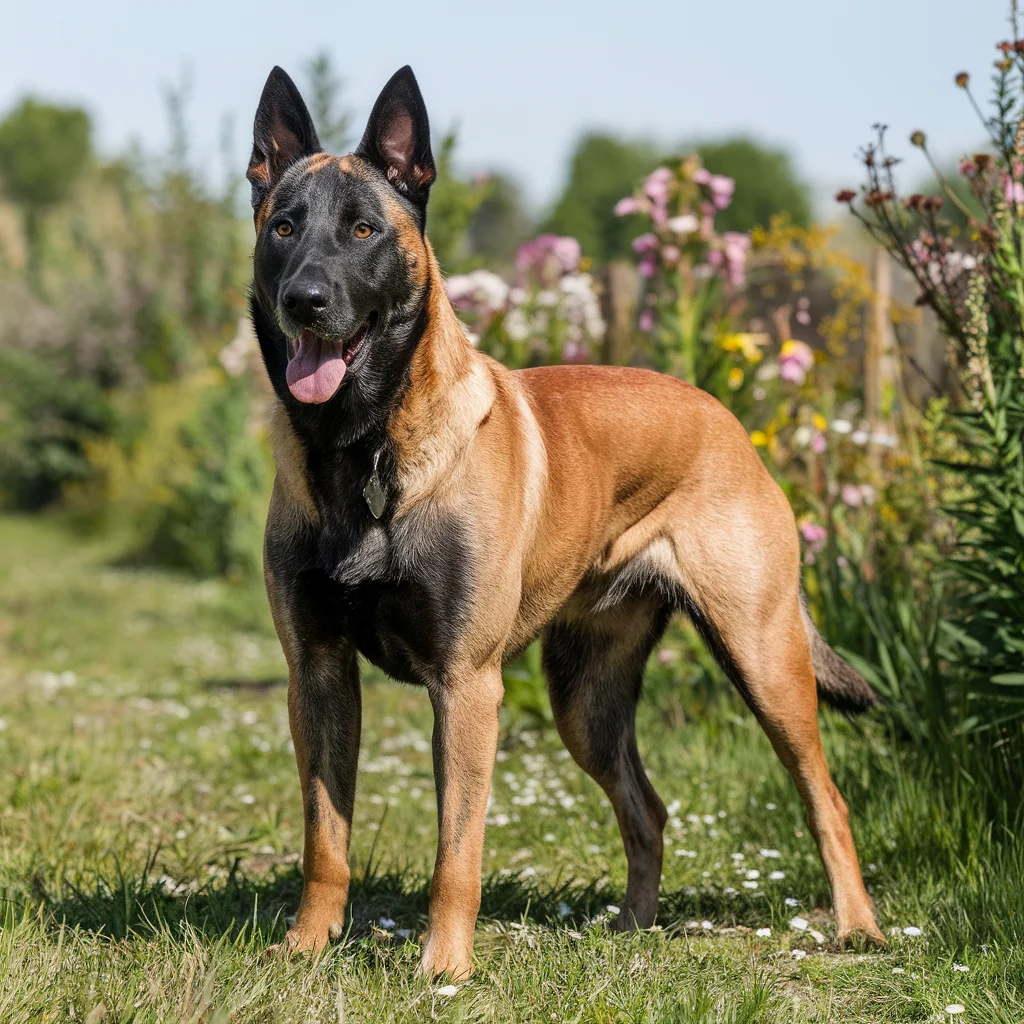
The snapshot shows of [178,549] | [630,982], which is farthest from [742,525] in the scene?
[178,549]

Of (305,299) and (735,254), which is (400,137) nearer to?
(305,299)

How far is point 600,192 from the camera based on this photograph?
48594 mm

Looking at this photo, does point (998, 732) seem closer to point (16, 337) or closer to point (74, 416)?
point (74, 416)

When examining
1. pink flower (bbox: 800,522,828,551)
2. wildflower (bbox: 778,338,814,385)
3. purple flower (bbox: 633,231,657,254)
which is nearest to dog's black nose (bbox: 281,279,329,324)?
pink flower (bbox: 800,522,828,551)

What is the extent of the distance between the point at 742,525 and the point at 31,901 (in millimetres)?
2197

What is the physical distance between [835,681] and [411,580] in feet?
5.15

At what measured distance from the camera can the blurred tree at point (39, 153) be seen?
82812 millimetres

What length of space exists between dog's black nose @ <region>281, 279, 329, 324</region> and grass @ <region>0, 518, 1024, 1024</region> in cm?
143

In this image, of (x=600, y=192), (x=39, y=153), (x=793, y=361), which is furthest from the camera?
(x=39, y=153)

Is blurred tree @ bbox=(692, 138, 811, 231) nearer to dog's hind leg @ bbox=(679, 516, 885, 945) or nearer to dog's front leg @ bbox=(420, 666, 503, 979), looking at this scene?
dog's hind leg @ bbox=(679, 516, 885, 945)

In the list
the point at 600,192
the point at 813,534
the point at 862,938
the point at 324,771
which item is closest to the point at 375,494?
the point at 324,771

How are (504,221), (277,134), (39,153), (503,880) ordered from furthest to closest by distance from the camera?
Answer: (39,153)
(504,221)
(503,880)
(277,134)

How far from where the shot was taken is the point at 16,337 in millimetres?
18688

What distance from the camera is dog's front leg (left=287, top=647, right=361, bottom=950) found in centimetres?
307
